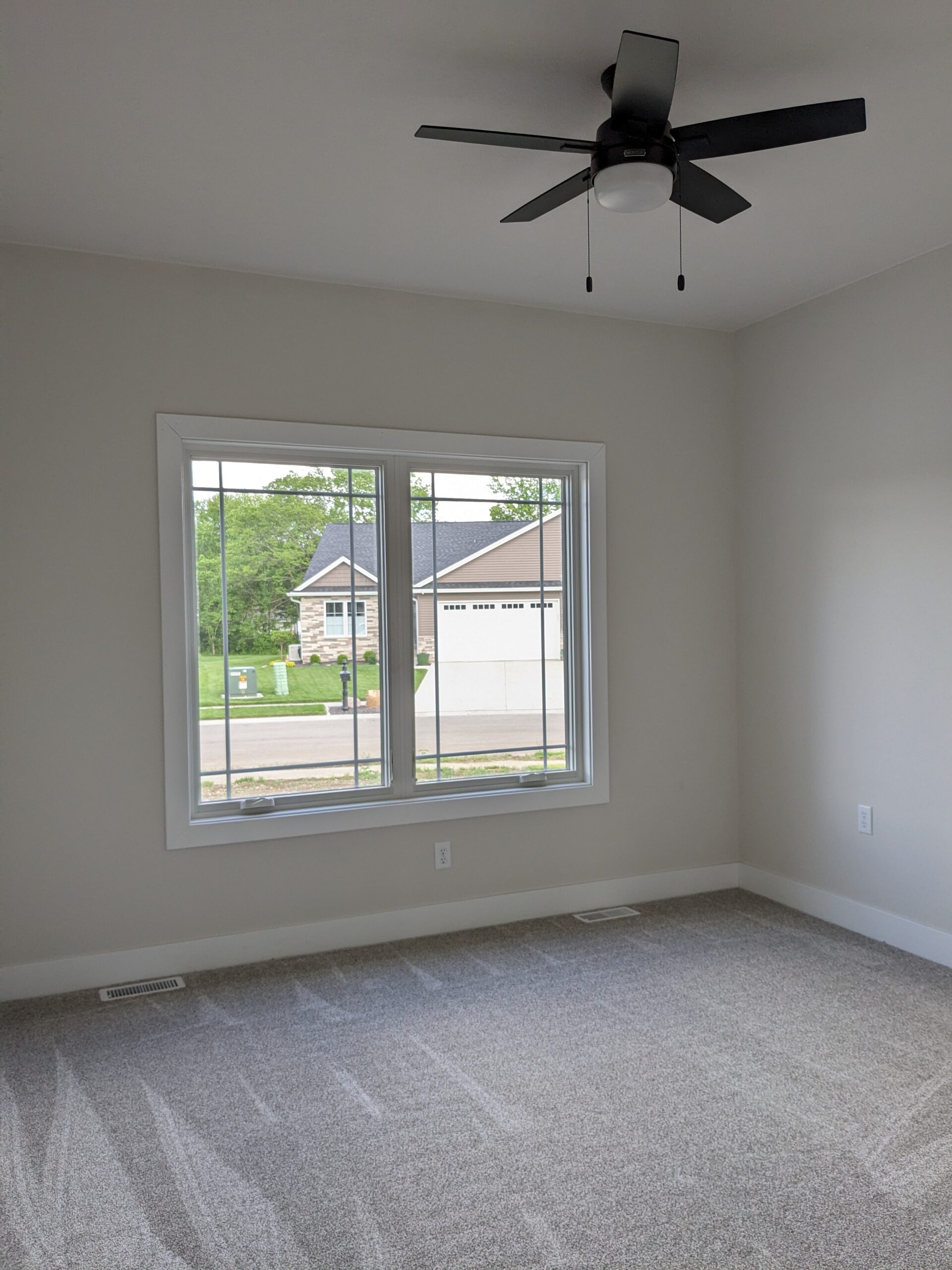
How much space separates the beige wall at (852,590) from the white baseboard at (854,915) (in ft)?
0.13

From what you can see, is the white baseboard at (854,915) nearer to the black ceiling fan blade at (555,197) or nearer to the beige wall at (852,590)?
the beige wall at (852,590)

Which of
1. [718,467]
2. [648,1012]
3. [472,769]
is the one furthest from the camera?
[718,467]

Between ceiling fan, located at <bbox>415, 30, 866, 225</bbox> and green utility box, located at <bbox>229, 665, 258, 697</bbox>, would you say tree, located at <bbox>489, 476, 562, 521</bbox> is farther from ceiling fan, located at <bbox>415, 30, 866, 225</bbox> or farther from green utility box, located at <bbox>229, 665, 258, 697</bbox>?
ceiling fan, located at <bbox>415, 30, 866, 225</bbox>

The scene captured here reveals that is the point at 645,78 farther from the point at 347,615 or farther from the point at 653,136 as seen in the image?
the point at 347,615

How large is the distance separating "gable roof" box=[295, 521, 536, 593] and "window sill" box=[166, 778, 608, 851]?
94 centimetres

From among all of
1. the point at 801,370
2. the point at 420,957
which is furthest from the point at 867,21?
the point at 420,957

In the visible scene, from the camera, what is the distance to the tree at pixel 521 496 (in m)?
4.17

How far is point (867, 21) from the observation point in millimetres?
2139

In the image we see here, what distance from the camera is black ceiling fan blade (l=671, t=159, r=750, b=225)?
7.62 feet

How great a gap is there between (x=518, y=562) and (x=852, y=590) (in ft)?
4.78

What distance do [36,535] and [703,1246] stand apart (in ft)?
9.82

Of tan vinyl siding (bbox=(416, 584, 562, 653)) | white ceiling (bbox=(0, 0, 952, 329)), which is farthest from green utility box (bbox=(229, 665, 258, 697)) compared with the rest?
white ceiling (bbox=(0, 0, 952, 329))

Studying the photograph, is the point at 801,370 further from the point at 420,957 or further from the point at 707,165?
the point at 420,957

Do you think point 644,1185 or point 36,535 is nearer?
point 644,1185
